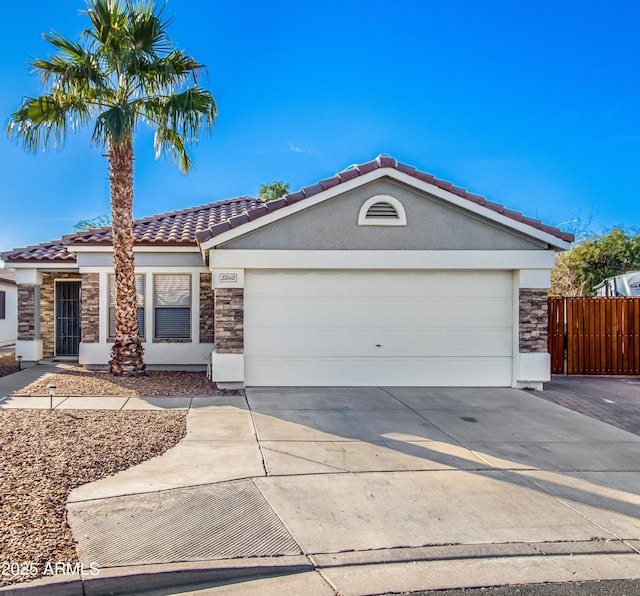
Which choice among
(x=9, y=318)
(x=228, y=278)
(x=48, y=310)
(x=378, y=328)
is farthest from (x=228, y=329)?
(x=9, y=318)

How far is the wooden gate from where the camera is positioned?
12.7m

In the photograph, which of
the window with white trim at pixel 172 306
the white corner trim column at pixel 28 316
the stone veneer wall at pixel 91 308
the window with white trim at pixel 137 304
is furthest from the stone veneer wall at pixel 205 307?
the white corner trim column at pixel 28 316

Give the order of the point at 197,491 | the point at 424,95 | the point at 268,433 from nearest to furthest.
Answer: the point at 197,491 < the point at 268,433 < the point at 424,95

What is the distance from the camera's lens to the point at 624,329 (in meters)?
12.7

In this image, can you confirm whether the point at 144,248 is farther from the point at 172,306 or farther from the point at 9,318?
the point at 9,318

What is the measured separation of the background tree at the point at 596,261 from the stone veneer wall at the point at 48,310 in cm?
2196

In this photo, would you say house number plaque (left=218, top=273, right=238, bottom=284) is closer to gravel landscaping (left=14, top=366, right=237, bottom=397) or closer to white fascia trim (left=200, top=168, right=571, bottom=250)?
Result: white fascia trim (left=200, top=168, right=571, bottom=250)

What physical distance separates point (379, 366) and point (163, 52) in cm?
836

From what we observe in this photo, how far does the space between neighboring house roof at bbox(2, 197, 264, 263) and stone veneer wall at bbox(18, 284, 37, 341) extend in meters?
0.86

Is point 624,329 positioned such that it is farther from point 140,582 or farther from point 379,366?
Result: point 140,582

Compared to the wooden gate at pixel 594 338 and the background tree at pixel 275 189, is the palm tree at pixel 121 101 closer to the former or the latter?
the wooden gate at pixel 594 338

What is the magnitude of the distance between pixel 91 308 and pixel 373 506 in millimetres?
10552

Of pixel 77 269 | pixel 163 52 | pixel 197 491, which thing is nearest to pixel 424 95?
pixel 163 52

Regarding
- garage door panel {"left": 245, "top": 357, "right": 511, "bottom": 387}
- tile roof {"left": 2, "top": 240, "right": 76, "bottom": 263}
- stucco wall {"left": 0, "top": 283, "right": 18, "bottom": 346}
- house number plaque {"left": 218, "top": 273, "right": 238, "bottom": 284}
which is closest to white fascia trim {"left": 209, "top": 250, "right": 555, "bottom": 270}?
house number plaque {"left": 218, "top": 273, "right": 238, "bottom": 284}
